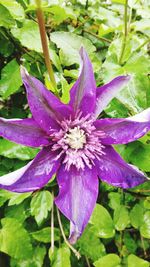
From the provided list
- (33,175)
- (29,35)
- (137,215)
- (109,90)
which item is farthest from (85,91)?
(137,215)

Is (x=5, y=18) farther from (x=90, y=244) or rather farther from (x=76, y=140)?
(x=90, y=244)

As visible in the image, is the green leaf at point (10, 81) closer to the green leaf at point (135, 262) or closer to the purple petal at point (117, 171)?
the purple petal at point (117, 171)

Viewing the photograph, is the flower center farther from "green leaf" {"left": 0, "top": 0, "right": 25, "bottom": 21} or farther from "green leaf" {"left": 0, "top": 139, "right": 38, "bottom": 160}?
"green leaf" {"left": 0, "top": 0, "right": 25, "bottom": 21}

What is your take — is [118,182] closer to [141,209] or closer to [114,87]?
[114,87]

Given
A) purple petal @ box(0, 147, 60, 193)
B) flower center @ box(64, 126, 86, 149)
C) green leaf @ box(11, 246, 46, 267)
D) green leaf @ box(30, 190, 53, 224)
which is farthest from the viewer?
green leaf @ box(11, 246, 46, 267)

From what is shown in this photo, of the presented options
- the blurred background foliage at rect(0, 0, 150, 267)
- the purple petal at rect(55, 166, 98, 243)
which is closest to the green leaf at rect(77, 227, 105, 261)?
the blurred background foliage at rect(0, 0, 150, 267)

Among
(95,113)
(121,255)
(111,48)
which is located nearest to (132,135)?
(95,113)
